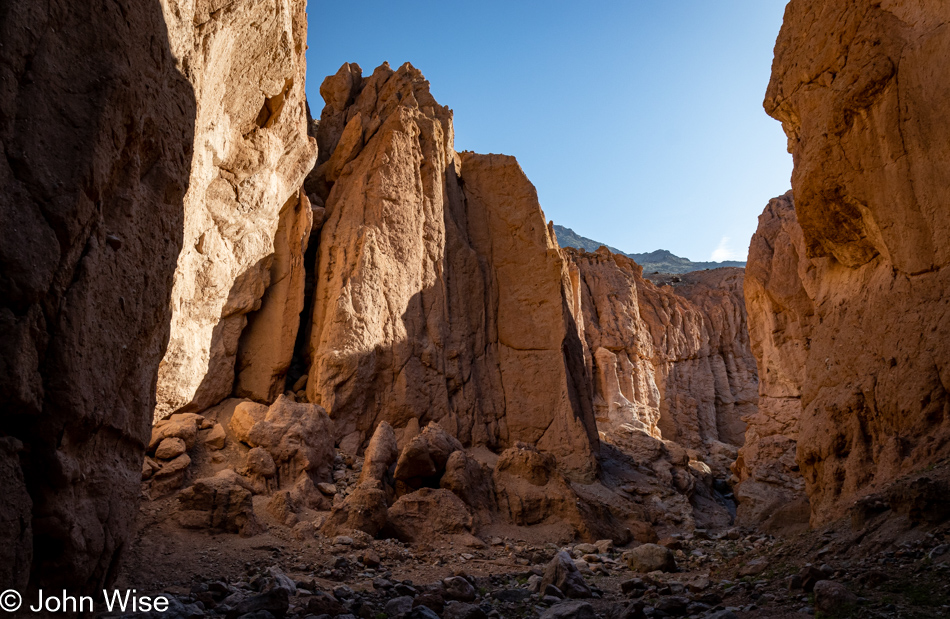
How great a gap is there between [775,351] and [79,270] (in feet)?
75.0

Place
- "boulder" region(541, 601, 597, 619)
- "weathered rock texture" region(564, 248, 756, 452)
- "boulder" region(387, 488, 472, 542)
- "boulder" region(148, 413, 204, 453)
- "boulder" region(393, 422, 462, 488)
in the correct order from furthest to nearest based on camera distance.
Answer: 1. "weathered rock texture" region(564, 248, 756, 452)
2. "boulder" region(393, 422, 462, 488)
3. "boulder" region(148, 413, 204, 453)
4. "boulder" region(387, 488, 472, 542)
5. "boulder" region(541, 601, 597, 619)

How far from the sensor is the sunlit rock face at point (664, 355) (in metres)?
34.4

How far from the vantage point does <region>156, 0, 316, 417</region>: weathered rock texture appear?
11039 mm

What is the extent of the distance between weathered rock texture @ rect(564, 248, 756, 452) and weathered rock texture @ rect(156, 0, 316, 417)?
20579 mm

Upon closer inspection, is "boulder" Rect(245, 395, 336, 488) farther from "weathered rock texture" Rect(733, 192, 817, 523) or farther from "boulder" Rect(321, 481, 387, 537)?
"weathered rock texture" Rect(733, 192, 817, 523)

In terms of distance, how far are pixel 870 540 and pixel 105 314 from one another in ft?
25.5

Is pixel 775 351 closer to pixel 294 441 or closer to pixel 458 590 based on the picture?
pixel 294 441

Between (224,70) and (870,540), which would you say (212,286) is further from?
(870,540)

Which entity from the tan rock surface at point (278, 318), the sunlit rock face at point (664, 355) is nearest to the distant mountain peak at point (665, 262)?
the sunlit rock face at point (664, 355)

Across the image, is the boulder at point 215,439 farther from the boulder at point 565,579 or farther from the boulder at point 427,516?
the boulder at point 565,579

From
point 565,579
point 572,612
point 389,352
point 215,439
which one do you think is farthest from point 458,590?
point 389,352

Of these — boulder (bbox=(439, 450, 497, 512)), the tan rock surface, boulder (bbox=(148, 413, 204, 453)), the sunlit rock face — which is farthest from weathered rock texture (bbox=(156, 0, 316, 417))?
the sunlit rock face

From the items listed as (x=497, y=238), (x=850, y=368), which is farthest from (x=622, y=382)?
(x=850, y=368)

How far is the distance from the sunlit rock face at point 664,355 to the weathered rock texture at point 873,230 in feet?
70.1
